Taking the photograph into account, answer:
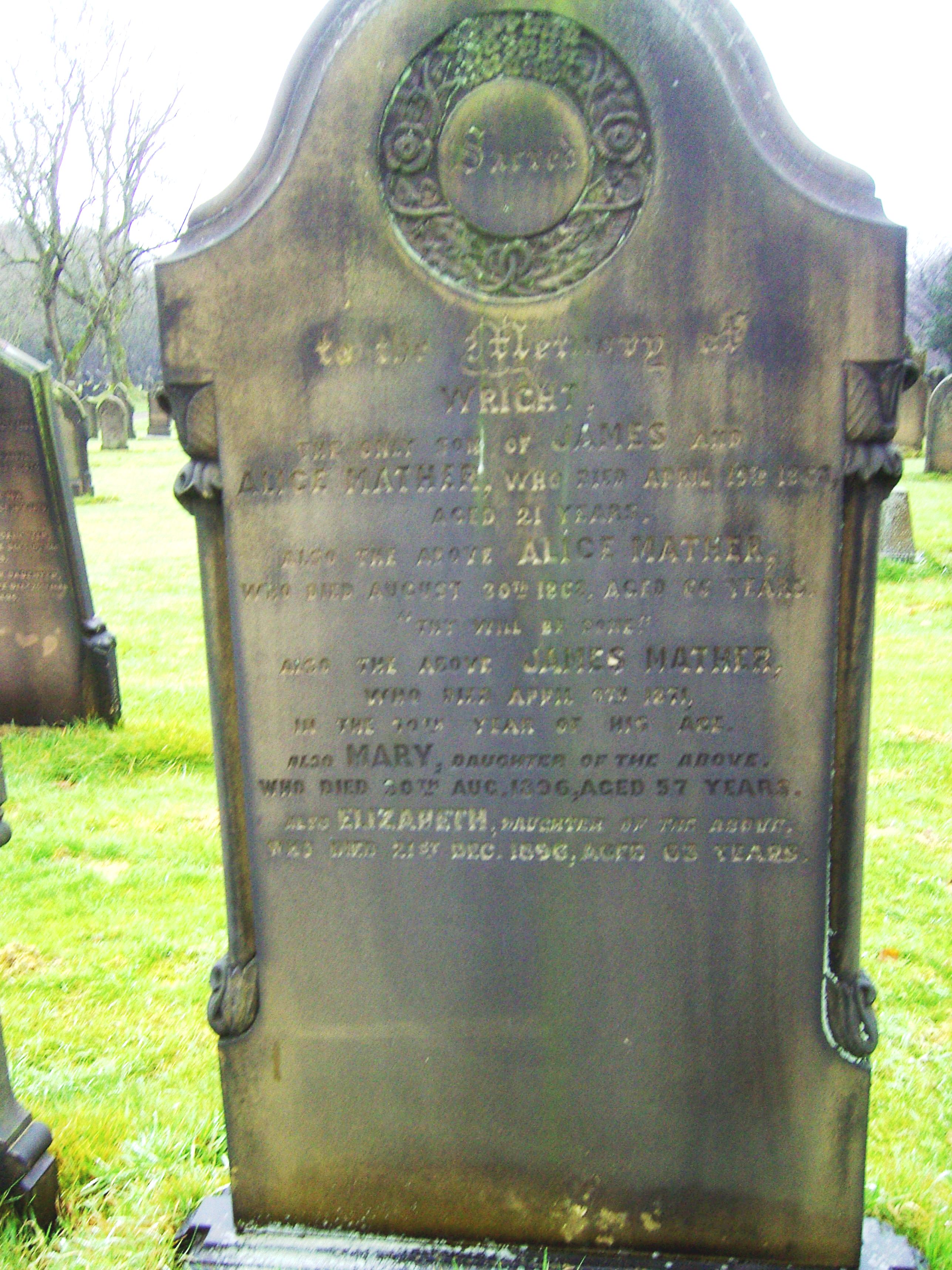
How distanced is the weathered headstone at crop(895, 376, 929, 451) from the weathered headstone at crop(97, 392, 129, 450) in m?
20.8

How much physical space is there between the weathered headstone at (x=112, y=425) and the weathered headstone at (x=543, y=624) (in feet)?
98.9

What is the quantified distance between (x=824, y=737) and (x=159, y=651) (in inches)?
287

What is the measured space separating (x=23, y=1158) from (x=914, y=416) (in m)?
22.2

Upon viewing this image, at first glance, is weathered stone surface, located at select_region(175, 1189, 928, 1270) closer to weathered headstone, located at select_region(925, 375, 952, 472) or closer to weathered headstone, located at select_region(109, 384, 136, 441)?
weathered headstone, located at select_region(925, 375, 952, 472)

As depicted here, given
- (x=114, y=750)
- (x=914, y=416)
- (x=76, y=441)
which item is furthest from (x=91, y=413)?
(x=114, y=750)

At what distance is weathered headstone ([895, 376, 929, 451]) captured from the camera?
70.0ft

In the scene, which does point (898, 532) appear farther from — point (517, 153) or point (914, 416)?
point (914, 416)

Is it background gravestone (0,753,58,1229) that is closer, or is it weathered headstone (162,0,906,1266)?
weathered headstone (162,0,906,1266)

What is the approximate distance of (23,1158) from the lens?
2641mm

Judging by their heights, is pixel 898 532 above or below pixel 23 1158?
above

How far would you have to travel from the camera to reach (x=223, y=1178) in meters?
2.81

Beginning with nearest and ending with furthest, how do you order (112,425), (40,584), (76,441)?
1. (40,584)
2. (76,441)
3. (112,425)

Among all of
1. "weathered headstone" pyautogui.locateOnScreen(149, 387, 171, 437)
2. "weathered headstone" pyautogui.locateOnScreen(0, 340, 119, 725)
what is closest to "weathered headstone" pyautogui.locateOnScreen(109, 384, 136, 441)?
"weathered headstone" pyautogui.locateOnScreen(149, 387, 171, 437)

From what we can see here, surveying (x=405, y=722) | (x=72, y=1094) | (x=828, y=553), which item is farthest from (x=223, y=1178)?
(x=828, y=553)
